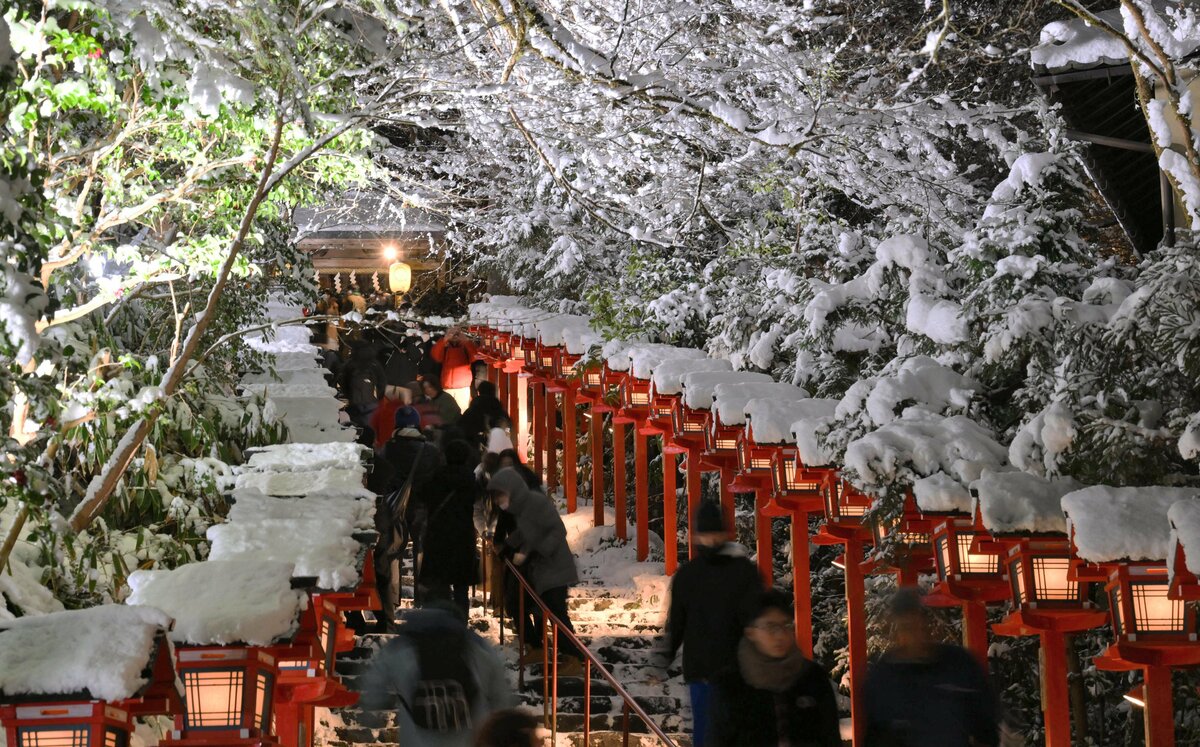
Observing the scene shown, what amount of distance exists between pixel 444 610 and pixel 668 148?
685 centimetres

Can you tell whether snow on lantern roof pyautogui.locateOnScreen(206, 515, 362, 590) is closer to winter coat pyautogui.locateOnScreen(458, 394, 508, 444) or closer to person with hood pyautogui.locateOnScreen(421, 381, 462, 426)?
winter coat pyautogui.locateOnScreen(458, 394, 508, 444)

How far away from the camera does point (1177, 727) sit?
10266 millimetres

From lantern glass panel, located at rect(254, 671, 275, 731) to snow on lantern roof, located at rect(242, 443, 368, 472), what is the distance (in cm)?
337

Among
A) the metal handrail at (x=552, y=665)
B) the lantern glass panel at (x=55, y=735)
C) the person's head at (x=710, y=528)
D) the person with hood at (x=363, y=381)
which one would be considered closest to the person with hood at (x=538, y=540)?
the metal handrail at (x=552, y=665)

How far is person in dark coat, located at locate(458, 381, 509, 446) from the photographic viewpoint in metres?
15.6

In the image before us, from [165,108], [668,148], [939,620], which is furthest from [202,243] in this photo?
[939,620]

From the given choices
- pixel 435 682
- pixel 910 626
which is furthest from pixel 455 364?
pixel 910 626

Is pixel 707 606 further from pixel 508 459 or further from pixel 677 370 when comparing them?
pixel 677 370

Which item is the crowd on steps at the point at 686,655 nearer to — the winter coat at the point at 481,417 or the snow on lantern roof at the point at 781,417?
the snow on lantern roof at the point at 781,417

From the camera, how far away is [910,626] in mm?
5414

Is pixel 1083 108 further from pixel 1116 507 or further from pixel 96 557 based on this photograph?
pixel 96 557

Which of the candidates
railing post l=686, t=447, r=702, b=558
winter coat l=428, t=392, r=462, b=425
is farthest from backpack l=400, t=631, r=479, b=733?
winter coat l=428, t=392, r=462, b=425

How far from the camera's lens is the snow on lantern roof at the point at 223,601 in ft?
17.5

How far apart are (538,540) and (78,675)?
6.36 m
